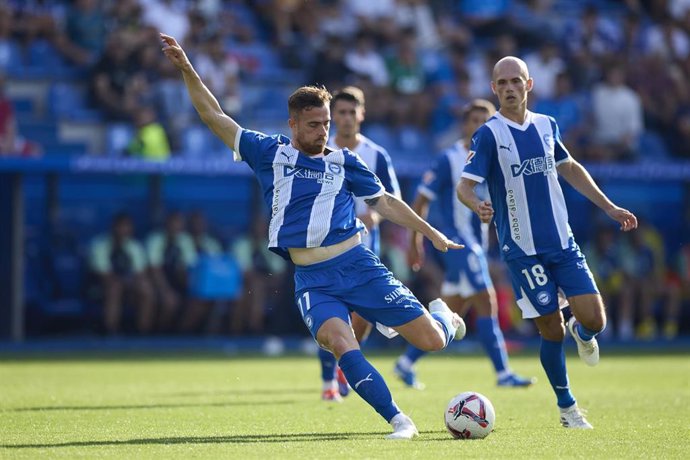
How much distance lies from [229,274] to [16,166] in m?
3.81

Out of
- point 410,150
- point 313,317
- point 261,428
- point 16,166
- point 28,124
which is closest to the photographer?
point 313,317

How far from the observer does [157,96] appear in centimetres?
2050

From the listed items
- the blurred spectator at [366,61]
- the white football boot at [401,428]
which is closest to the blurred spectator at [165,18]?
the blurred spectator at [366,61]

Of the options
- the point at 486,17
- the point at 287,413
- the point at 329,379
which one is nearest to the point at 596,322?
the point at 287,413

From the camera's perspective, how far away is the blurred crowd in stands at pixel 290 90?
20.1m

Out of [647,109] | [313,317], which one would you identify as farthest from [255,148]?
[647,109]

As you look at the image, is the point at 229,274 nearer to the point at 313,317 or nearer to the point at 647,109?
the point at 647,109

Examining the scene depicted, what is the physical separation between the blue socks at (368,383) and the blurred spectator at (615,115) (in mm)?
15097

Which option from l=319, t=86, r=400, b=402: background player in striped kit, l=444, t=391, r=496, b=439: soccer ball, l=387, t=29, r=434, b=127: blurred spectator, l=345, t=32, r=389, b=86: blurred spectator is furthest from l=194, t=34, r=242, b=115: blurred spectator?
l=444, t=391, r=496, b=439: soccer ball

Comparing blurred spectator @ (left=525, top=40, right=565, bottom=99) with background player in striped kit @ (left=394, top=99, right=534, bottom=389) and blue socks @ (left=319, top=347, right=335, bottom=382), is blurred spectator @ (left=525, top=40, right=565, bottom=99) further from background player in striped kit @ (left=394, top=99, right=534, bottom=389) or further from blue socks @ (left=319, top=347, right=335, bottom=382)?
blue socks @ (left=319, top=347, right=335, bottom=382)

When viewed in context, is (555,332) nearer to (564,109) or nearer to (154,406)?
(154,406)

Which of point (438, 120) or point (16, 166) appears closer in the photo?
point (16, 166)

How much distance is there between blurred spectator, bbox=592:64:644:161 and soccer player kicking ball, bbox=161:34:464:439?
1447 cm

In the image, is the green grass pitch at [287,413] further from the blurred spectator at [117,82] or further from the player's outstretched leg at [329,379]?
the blurred spectator at [117,82]
